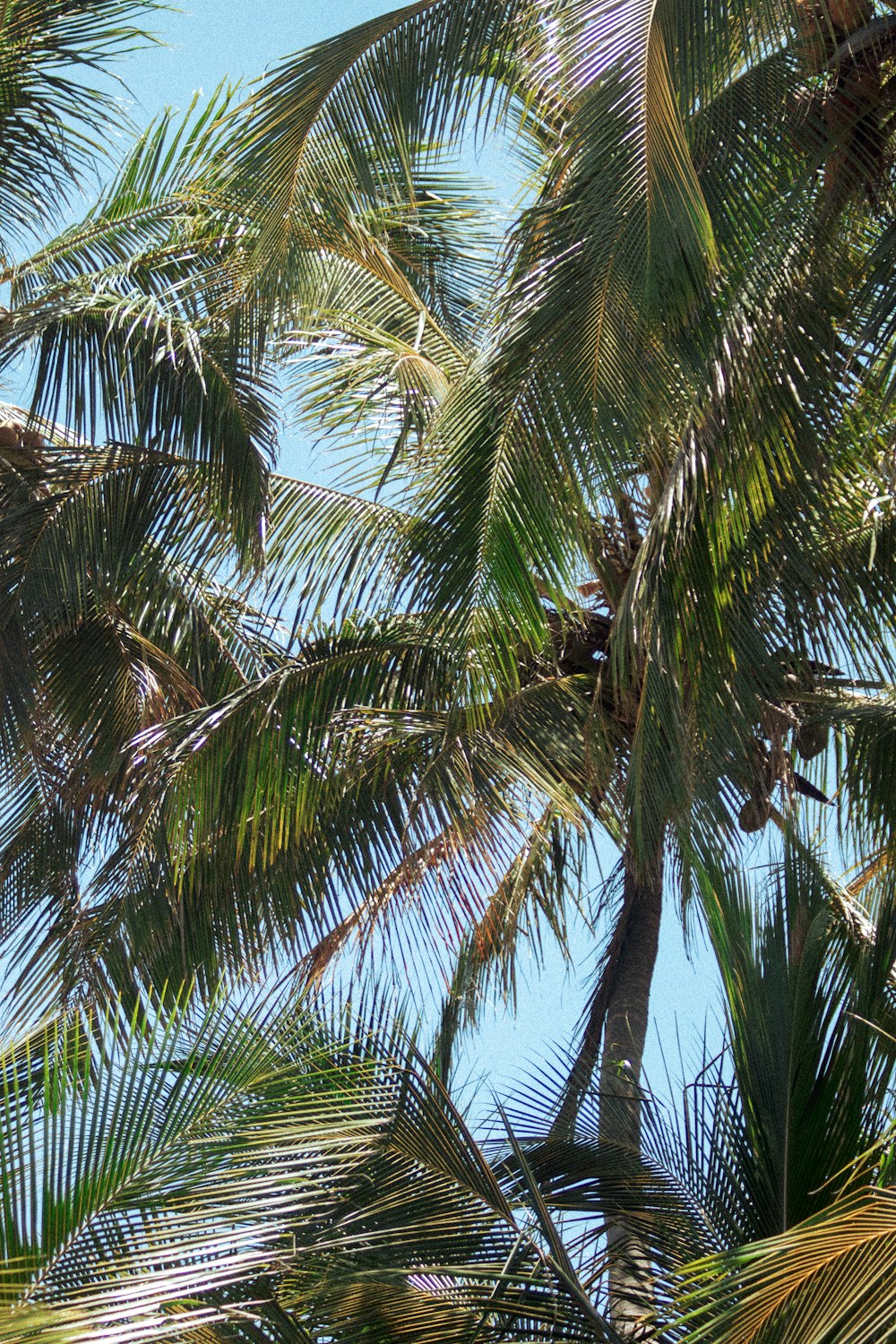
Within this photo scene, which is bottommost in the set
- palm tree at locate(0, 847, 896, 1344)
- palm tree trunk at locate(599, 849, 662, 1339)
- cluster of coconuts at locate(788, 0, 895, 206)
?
palm tree trunk at locate(599, 849, 662, 1339)

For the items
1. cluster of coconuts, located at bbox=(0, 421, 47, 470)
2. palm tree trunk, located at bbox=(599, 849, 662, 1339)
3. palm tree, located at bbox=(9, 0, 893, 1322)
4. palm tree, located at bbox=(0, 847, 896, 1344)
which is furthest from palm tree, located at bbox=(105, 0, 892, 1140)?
cluster of coconuts, located at bbox=(0, 421, 47, 470)

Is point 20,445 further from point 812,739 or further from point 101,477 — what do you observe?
point 812,739

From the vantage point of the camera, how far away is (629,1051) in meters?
7.37

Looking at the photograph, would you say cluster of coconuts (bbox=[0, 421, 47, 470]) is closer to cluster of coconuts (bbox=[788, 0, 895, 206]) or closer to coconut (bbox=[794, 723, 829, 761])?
coconut (bbox=[794, 723, 829, 761])

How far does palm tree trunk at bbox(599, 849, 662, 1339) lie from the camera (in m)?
4.85

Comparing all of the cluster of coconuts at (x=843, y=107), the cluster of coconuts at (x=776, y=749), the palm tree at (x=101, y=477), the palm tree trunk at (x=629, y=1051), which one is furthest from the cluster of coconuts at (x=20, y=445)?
the cluster of coconuts at (x=843, y=107)

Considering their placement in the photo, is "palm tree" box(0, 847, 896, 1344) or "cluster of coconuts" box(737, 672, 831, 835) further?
"cluster of coconuts" box(737, 672, 831, 835)

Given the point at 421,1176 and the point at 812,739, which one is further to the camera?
the point at 812,739

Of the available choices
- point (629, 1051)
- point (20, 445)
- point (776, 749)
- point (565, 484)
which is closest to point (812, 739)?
point (776, 749)

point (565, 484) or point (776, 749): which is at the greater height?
point (565, 484)

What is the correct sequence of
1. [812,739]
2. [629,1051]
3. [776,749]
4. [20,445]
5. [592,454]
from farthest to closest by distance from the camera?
[20,445], [812,739], [629,1051], [776,749], [592,454]

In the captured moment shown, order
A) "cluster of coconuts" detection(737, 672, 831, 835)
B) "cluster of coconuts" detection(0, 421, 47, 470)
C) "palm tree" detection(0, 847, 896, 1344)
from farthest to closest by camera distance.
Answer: "cluster of coconuts" detection(0, 421, 47, 470), "cluster of coconuts" detection(737, 672, 831, 835), "palm tree" detection(0, 847, 896, 1344)

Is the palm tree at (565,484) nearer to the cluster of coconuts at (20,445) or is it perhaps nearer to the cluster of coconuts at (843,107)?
the cluster of coconuts at (843,107)

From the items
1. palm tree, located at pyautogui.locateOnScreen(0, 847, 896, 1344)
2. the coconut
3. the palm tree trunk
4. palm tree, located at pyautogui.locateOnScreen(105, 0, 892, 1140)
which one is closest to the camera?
palm tree, located at pyautogui.locateOnScreen(0, 847, 896, 1344)
